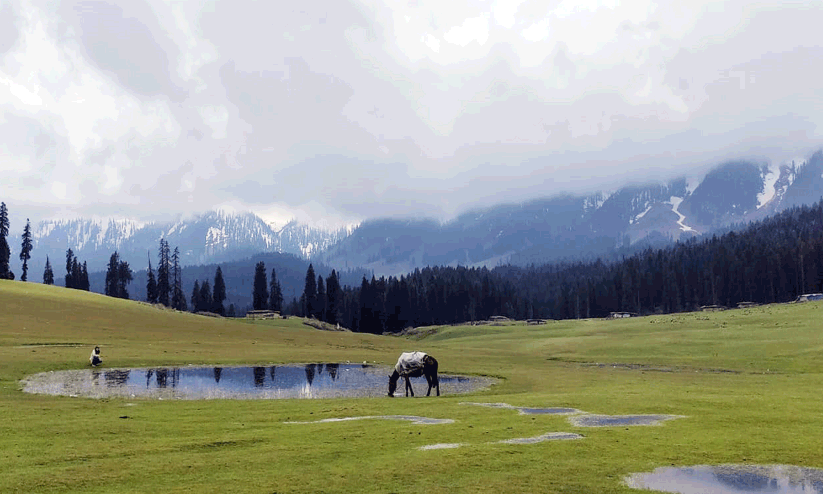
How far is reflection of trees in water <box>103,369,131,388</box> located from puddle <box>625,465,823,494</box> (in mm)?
36839

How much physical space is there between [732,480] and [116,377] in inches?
1696

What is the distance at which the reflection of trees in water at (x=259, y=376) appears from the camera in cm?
4634

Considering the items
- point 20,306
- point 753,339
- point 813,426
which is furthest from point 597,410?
point 20,306

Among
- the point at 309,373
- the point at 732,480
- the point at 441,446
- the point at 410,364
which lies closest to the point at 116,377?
the point at 309,373

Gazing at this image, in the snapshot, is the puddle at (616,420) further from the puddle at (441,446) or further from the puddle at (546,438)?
the puddle at (441,446)

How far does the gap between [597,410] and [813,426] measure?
866cm

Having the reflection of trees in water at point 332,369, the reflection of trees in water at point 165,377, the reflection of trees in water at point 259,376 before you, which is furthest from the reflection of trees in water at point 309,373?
the reflection of trees in water at point 165,377

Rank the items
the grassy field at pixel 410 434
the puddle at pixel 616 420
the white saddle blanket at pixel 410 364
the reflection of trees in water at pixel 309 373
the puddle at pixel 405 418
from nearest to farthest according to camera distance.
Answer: the grassy field at pixel 410 434
the puddle at pixel 616 420
the puddle at pixel 405 418
the white saddle blanket at pixel 410 364
the reflection of trees in water at pixel 309 373

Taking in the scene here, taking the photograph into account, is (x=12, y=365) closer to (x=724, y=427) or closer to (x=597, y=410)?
(x=597, y=410)

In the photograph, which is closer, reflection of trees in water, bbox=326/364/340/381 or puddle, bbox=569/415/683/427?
puddle, bbox=569/415/683/427

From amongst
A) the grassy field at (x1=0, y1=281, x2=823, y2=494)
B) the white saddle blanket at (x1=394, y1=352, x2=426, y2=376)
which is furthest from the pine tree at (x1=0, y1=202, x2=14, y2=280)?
the white saddle blanket at (x1=394, y1=352, x2=426, y2=376)

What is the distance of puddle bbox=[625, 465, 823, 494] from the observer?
15.6 metres

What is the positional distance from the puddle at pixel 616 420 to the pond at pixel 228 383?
1627cm

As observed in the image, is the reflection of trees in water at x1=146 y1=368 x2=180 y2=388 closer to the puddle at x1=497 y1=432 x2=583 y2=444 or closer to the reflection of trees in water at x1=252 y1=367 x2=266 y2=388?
the reflection of trees in water at x1=252 y1=367 x2=266 y2=388
